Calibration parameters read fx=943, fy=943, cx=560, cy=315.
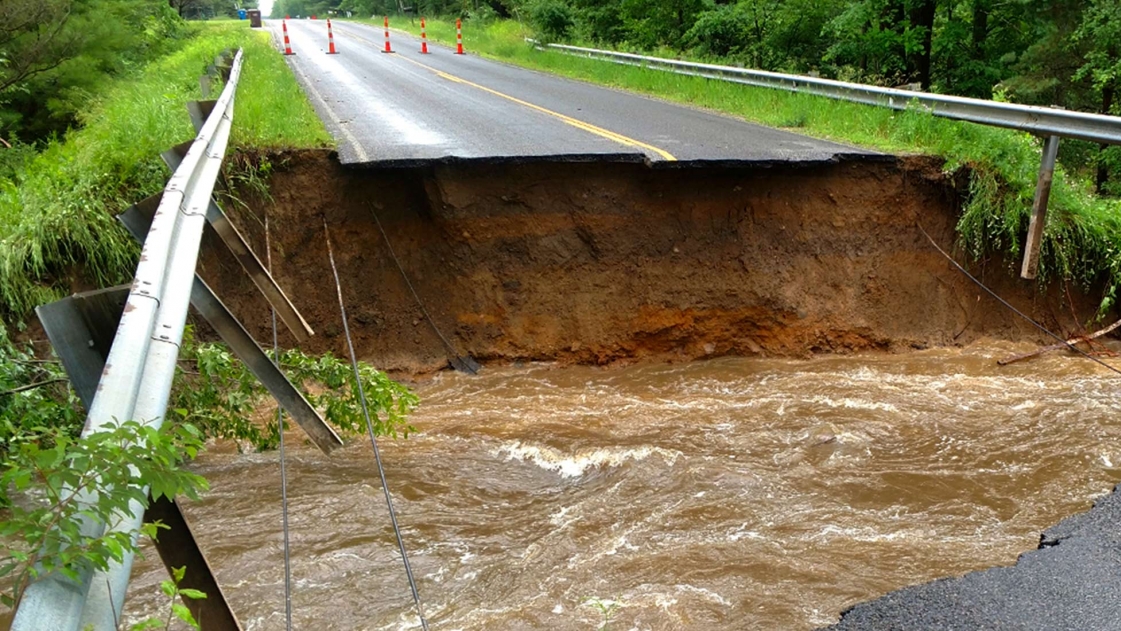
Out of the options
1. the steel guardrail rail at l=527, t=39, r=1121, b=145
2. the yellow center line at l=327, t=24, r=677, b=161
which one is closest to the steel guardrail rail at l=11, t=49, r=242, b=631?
the yellow center line at l=327, t=24, r=677, b=161

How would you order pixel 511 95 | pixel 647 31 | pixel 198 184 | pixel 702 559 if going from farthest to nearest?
1. pixel 647 31
2. pixel 511 95
3. pixel 702 559
4. pixel 198 184

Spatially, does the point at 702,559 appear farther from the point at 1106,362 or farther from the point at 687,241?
the point at 1106,362

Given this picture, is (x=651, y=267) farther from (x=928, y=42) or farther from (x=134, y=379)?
(x=928, y=42)

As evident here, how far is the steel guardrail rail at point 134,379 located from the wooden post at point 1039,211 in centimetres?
787

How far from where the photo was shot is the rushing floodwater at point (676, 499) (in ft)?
15.6

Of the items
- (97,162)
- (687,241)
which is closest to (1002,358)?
(687,241)

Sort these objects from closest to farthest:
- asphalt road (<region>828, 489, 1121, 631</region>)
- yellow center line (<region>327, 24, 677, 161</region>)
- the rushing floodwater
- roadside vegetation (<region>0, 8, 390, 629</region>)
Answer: roadside vegetation (<region>0, 8, 390, 629</region>)
asphalt road (<region>828, 489, 1121, 631</region>)
the rushing floodwater
yellow center line (<region>327, 24, 677, 161</region>)

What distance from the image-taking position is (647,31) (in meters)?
25.2

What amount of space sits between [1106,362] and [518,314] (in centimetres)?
567

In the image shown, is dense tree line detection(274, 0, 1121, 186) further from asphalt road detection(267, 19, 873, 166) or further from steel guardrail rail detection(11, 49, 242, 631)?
steel guardrail rail detection(11, 49, 242, 631)

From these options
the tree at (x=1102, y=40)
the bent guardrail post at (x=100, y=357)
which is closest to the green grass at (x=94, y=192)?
the bent guardrail post at (x=100, y=357)

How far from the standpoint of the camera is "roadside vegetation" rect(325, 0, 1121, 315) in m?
9.46

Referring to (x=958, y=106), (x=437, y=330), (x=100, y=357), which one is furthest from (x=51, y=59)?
(x=100, y=357)

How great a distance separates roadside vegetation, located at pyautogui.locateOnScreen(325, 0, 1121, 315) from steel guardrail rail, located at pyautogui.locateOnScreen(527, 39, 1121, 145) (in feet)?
0.69
